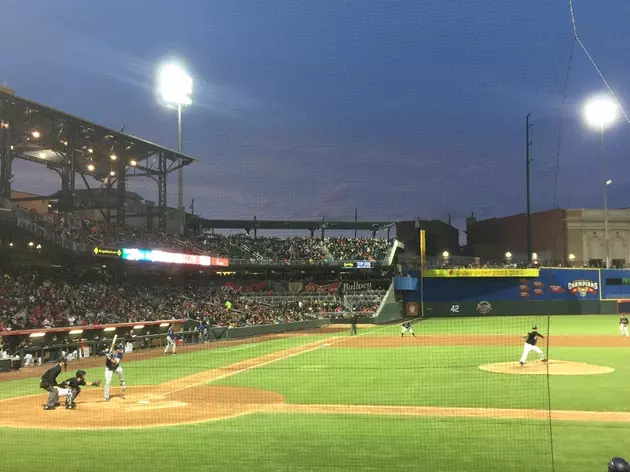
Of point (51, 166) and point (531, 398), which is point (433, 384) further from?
point (51, 166)

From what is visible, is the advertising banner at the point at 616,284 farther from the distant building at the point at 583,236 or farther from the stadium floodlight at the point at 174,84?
the stadium floodlight at the point at 174,84

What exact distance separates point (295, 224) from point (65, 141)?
91.6ft

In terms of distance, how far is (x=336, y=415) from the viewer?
11.7 metres

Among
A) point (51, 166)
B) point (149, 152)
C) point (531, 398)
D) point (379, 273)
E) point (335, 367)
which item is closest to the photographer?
point (531, 398)

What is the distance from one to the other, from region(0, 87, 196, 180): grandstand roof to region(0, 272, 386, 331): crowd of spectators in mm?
7534

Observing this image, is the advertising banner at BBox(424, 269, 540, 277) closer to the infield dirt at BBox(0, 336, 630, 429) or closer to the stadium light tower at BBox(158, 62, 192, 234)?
the stadium light tower at BBox(158, 62, 192, 234)

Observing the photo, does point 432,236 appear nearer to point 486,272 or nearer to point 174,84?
point 486,272

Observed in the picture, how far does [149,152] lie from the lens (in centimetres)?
3925

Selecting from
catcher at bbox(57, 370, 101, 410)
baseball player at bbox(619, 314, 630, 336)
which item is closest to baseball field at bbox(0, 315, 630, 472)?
catcher at bbox(57, 370, 101, 410)

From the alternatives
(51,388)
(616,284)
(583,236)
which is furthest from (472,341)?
(583,236)

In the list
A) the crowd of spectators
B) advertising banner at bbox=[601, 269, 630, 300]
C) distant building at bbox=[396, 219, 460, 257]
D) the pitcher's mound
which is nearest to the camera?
the pitcher's mound

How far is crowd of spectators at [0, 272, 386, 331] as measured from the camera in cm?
2370

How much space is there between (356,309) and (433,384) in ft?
97.4

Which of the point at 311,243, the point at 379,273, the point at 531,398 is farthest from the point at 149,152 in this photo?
the point at 531,398
